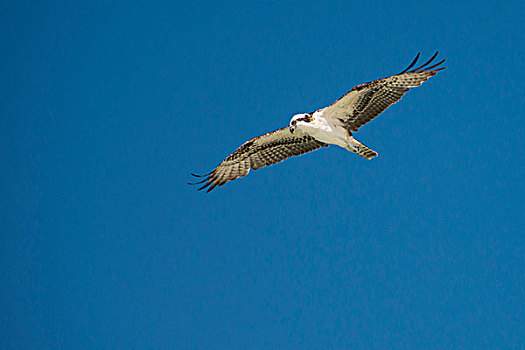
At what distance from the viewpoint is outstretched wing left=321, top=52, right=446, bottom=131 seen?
45.3ft

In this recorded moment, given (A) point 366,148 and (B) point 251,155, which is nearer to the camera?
(A) point 366,148

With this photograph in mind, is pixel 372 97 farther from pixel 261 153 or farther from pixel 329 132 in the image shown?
pixel 261 153

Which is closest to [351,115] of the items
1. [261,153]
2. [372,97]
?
[372,97]

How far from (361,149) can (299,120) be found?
4.77 feet

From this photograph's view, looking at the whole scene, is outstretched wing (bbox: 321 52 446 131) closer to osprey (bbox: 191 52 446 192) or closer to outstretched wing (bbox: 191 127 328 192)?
osprey (bbox: 191 52 446 192)

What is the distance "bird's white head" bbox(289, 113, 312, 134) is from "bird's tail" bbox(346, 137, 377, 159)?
3.38 feet

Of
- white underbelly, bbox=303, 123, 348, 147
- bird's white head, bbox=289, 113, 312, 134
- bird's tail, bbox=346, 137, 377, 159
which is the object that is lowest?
bird's tail, bbox=346, 137, 377, 159

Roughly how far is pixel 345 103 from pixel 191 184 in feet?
13.8

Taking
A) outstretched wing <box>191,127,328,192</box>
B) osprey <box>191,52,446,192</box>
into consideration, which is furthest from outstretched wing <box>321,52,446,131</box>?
outstretched wing <box>191,127,328,192</box>

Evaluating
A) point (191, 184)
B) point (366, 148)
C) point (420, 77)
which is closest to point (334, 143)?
point (366, 148)

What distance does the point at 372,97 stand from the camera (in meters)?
14.1

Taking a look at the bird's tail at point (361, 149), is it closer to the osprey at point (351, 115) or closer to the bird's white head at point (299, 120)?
the osprey at point (351, 115)

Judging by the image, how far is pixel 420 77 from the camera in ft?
45.4

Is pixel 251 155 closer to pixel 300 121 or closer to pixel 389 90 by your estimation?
pixel 300 121
